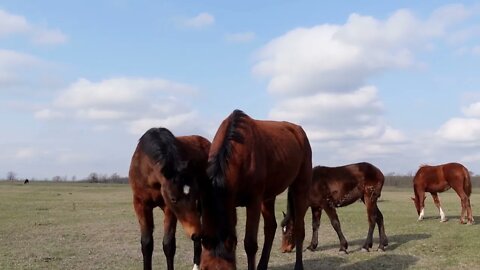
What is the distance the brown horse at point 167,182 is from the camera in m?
5.74

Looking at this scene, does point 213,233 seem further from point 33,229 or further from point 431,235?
point 33,229

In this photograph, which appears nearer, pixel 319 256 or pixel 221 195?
pixel 221 195

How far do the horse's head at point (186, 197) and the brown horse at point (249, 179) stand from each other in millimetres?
267

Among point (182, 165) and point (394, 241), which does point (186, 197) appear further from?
point (394, 241)

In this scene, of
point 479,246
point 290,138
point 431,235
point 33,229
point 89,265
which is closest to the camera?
point 290,138

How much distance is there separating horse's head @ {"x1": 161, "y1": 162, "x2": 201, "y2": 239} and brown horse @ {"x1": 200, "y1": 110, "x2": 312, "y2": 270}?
0.27 metres

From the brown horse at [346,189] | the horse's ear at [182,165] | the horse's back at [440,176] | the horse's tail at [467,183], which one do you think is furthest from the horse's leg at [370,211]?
the horse's back at [440,176]

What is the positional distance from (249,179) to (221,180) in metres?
0.60

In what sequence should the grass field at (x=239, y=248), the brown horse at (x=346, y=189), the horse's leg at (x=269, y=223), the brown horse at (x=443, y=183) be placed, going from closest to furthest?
1. the horse's leg at (x=269, y=223)
2. the grass field at (x=239, y=248)
3. the brown horse at (x=346, y=189)
4. the brown horse at (x=443, y=183)

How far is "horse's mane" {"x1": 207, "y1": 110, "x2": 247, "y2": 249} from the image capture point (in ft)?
17.5

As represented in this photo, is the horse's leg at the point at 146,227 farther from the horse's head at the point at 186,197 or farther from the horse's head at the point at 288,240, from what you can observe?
the horse's head at the point at 288,240

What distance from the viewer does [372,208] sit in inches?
460

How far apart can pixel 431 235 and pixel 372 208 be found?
8.98 ft

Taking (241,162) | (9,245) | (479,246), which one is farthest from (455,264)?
(9,245)
